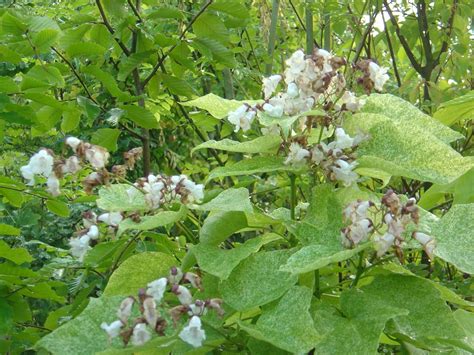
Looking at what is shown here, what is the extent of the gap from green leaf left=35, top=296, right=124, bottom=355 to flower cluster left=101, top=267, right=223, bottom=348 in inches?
0.7

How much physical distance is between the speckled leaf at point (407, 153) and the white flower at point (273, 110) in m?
0.09

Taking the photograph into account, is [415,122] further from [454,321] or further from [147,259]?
[147,259]

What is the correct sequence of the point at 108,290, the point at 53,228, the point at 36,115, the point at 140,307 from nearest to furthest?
1. the point at 140,307
2. the point at 108,290
3. the point at 36,115
4. the point at 53,228

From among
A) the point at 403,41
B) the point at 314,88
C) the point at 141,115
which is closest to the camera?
the point at 314,88

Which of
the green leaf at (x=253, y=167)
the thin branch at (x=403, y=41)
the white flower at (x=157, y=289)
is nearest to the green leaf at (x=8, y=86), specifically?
the green leaf at (x=253, y=167)

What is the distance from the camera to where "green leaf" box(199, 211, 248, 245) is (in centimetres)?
86

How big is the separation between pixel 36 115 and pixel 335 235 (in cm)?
81

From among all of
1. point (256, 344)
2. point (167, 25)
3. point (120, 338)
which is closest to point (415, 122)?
point (256, 344)

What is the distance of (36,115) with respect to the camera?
4.63ft

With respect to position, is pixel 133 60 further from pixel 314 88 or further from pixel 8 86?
pixel 314 88

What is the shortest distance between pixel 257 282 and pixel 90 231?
0.75 ft

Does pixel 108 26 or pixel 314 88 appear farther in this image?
pixel 108 26

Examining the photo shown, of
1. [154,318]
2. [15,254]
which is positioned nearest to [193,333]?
[154,318]

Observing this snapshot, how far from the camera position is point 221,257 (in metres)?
0.81
